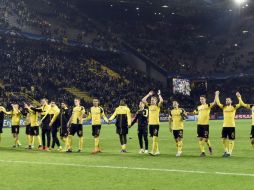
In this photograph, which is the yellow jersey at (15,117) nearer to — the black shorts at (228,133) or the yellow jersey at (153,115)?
the yellow jersey at (153,115)

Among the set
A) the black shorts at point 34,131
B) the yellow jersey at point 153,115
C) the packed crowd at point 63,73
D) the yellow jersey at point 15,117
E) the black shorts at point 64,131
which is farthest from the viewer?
the packed crowd at point 63,73

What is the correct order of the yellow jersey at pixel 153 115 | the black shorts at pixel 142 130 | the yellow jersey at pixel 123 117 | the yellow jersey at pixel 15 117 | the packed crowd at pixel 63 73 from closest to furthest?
the yellow jersey at pixel 153 115
the black shorts at pixel 142 130
the yellow jersey at pixel 123 117
the yellow jersey at pixel 15 117
the packed crowd at pixel 63 73

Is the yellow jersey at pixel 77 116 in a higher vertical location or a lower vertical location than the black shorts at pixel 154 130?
higher

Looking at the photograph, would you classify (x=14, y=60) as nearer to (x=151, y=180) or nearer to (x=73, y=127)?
(x=73, y=127)

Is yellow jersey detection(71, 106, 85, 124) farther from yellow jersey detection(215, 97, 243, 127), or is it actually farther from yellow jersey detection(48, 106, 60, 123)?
yellow jersey detection(215, 97, 243, 127)

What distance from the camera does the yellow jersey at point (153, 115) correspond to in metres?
20.9

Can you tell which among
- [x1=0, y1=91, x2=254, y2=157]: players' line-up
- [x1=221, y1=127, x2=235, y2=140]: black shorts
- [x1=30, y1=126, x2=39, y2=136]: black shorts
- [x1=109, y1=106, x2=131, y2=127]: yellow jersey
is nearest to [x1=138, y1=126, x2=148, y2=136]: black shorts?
[x1=0, y1=91, x2=254, y2=157]: players' line-up

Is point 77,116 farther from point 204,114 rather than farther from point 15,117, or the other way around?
point 204,114

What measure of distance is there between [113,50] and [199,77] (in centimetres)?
1519

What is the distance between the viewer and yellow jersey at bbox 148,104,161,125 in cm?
2086

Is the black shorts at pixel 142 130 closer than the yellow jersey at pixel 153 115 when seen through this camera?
No

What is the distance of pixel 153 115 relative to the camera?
2092 cm

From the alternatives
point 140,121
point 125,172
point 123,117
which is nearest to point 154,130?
point 140,121

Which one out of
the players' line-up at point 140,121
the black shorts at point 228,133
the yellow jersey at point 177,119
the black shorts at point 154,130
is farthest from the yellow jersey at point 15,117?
the black shorts at point 228,133
